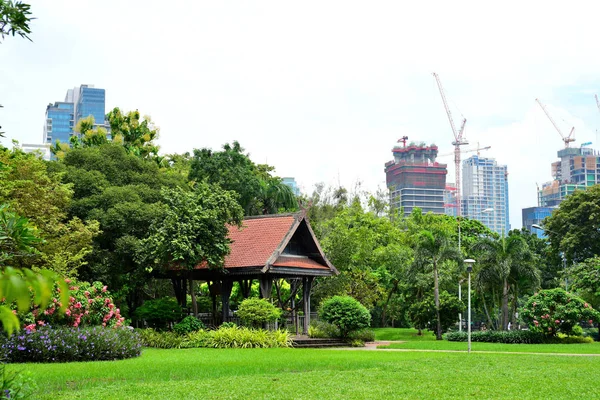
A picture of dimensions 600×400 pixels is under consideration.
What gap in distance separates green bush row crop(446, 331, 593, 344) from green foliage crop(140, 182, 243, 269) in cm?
1200

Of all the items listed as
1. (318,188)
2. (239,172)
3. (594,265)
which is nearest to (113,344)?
(239,172)

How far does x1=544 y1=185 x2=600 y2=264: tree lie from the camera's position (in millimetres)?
50281

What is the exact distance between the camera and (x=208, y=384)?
12.8 meters

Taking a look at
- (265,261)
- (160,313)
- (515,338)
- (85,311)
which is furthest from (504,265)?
(85,311)

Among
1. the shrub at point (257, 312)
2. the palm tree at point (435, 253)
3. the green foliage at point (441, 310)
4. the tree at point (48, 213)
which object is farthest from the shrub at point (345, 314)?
the tree at point (48, 213)

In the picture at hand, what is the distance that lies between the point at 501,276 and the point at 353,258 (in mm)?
8643

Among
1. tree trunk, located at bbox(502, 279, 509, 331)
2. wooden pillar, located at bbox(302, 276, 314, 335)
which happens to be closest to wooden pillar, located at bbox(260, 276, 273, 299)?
wooden pillar, located at bbox(302, 276, 314, 335)

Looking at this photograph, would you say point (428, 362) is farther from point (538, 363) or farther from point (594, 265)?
point (594, 265)

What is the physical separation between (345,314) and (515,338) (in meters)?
8.01

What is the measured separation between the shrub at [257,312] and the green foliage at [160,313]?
2.65 m

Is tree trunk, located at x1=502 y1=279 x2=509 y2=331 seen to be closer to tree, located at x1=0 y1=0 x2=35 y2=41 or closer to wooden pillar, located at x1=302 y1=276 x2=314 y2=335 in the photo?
wooden pillar, located at x1=302 y1=276 x2=314 y2=335

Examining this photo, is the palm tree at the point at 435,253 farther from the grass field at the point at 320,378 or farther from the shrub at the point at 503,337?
the grass field at the point at 320,378

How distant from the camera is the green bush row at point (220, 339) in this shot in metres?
25.4

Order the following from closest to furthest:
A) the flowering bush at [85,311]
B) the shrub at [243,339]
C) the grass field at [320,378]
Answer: the grass field at [320,378]
the flowering bush at [85,311]
the shrub at [243,339]
